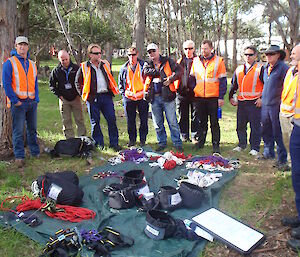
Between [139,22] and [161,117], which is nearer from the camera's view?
[161,117]

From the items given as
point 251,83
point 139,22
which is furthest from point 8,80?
point 139,22

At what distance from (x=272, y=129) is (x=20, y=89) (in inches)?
175

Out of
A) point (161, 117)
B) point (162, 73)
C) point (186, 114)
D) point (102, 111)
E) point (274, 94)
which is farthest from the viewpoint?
point (186, 114)

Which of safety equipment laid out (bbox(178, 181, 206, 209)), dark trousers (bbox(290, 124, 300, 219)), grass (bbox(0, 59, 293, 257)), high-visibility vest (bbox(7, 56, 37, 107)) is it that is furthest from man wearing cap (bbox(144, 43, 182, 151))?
dark trousers (bbox(290, 124, 300, 219))

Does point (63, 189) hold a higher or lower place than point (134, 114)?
lower

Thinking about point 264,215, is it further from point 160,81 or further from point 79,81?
point 79,81

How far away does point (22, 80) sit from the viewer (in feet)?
17.2

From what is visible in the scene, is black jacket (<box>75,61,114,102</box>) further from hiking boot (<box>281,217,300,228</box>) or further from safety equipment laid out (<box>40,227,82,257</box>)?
hiking boot (<box>281,217,300,228</box>)

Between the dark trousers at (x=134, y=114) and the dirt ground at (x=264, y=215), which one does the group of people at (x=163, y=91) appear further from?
the dirt ground at (x=264, y=215)

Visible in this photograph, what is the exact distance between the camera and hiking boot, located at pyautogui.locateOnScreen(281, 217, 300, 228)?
134 inches

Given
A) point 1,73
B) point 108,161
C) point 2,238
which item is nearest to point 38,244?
point 2,238

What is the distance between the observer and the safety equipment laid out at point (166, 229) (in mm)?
3186

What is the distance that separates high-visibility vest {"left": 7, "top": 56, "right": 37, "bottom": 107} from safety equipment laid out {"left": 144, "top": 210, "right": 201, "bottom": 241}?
3.32m

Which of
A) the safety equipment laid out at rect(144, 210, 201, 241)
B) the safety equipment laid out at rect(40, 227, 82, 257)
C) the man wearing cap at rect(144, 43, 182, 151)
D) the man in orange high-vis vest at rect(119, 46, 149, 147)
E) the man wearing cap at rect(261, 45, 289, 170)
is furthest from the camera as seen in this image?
the man in orange high-vis vest at rect(119, 46, 149, 147)
